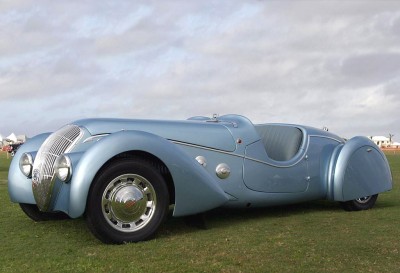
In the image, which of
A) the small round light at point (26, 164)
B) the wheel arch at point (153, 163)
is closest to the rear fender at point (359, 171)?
the wheel arch at point (153, 163)

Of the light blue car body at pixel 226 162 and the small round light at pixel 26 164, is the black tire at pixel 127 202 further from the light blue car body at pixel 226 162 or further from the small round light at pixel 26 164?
the small round light at pixel 26 164

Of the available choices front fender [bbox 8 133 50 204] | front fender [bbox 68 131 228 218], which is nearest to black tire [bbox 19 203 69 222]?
front fender [bbox 8 133 50 204]

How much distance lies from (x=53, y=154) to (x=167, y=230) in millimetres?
1535

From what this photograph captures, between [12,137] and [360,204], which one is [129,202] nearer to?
[360,204]

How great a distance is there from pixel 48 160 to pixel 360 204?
4.44 meters

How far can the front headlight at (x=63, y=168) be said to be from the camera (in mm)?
4727

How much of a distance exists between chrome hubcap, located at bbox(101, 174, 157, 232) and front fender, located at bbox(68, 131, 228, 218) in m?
0.25

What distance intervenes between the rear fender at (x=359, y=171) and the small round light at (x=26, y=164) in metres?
4.04

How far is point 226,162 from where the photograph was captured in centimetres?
575

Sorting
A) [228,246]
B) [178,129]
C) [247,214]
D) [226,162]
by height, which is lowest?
[247,214]

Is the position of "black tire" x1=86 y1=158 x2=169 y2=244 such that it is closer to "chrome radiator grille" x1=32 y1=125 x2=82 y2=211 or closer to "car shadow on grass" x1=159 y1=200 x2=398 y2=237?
"car shadow on grass" x1=159 y1=200 x2=398 y2=237

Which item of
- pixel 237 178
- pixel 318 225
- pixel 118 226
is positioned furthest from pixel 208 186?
pixel 318 225

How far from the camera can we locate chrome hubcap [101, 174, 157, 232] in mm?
4758

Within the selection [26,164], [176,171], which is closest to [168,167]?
[176,171]
